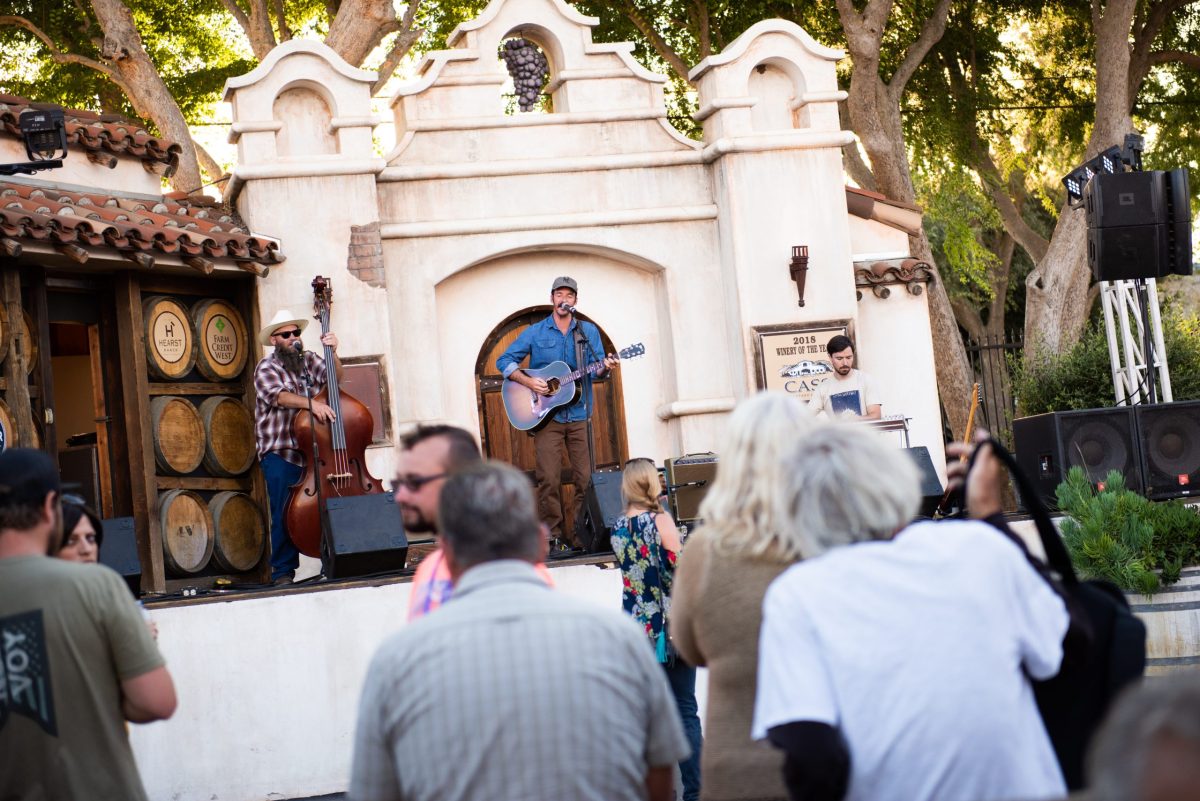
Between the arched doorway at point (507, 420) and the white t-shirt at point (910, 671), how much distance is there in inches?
358

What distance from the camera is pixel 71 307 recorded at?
10.7m

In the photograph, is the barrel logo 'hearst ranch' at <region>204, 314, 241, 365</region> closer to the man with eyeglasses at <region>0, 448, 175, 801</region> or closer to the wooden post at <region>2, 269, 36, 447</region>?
the wooden post at <region>2, 269, 36, 447</region>

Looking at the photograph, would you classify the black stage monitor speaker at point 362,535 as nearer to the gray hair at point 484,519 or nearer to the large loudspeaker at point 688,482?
the large loudspeaker at point 688,482

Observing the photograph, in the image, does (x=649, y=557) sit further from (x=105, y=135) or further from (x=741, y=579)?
(x=105, y=135)

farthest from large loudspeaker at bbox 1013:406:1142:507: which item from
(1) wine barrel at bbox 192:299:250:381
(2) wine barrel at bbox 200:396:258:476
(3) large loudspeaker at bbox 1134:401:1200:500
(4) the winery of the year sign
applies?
(1) wine barrel at bbox 192:299:250:381

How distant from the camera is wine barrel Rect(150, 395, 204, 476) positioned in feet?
35.5

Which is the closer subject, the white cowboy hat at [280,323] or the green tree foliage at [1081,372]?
the white cowboy hat at [280,323]

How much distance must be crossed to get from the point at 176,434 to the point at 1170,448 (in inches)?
272

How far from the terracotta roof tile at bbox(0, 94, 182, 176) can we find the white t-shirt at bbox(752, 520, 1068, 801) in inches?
363

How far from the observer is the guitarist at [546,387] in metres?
10.2

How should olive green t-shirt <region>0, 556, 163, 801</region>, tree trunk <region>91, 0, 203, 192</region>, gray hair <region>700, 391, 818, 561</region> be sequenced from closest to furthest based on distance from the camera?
gray hair <region>700, 391, 818, 561</region>, olive green t-shirt <region>0, 556, 163, 801</region>, tree trunk <region>91, 0, 203, 192</region>

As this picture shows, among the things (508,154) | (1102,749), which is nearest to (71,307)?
(508,154)

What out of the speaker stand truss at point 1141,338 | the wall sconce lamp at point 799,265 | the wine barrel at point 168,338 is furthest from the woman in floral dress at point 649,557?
the speaker stand truss at point 1141,338

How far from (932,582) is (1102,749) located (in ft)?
4.27
